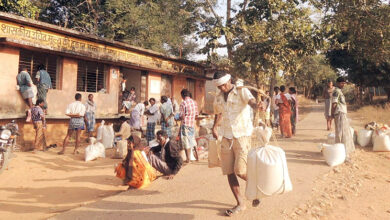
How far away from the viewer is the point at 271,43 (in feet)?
39.9

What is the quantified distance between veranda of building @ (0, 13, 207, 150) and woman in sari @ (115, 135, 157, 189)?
5311 mm

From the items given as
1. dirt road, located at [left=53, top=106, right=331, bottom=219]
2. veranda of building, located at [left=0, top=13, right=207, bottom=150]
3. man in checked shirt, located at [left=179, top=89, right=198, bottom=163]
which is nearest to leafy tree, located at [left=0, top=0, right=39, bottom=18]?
veranda of building, located at [left=0, top=13, right=207, bottom=150]

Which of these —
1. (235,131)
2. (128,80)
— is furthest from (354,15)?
(128,80)

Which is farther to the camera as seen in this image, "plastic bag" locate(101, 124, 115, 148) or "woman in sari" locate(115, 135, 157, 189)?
"plastic bag" locate(101, 124, 115, 148)

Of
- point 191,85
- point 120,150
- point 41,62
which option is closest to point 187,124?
point 120,150

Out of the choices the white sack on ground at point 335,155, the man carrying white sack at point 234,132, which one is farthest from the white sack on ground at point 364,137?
the man carrying white sack at point 234,132

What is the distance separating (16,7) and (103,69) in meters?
4.15

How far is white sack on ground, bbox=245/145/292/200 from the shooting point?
3.04m

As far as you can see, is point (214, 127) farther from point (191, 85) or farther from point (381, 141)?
point (191, 85)

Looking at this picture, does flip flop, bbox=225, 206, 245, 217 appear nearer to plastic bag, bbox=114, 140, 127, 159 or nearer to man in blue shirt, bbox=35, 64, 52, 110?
plastic bag, bbox=114, 140, 127, 159

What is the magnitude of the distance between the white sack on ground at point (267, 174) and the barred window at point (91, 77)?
918 centimetres

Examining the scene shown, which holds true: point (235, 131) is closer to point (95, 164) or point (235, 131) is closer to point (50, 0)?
point (95, 164)

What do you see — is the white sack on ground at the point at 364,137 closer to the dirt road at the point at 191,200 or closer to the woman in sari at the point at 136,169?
the dirt road at the point at 191,200

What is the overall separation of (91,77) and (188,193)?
837cm
